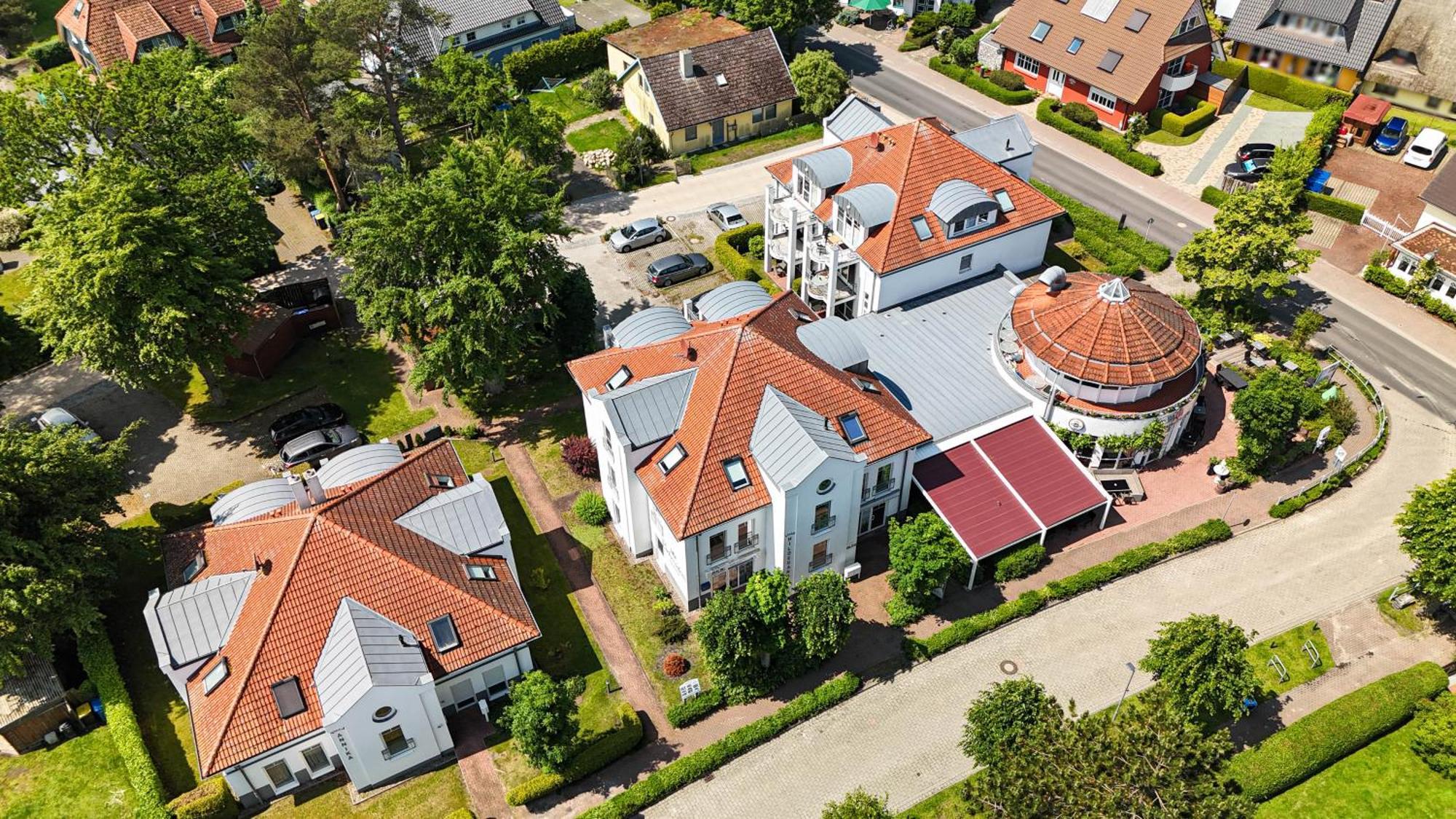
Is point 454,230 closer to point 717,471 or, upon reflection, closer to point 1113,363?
point 717,471

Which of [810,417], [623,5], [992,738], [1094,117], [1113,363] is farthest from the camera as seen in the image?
[623,5]

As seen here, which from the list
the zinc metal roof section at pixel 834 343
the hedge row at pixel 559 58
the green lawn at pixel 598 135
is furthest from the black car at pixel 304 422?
the hedge row at pixel 559 58

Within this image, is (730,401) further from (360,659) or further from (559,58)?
(559,58)

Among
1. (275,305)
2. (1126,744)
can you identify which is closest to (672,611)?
(1126,744)

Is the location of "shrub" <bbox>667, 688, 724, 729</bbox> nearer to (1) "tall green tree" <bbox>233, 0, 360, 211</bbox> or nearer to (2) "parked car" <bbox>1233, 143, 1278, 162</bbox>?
(1) "tall green tree" <bbox>233, 0, 360, 211</bbox>

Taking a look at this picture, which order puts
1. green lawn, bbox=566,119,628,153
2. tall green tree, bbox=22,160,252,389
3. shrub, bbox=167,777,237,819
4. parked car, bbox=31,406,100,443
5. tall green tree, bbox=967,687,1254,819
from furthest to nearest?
green lawn, bbox=566,119,628,153, parked car, bbox=31,406,100,443, tall green tree, bbox=22,160,252,389, shrub, bbox=167,777,237,819, tall green tree, bbox=967,687,1254,819

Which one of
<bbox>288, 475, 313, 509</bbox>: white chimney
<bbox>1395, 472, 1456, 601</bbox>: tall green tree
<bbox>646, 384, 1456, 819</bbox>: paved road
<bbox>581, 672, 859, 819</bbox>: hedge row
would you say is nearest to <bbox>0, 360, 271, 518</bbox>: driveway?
<bbox>288, 475, 313, 509</bbox>: white chimney

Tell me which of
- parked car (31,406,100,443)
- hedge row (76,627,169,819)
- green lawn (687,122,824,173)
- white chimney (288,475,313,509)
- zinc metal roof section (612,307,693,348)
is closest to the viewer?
hedge row (76,627,169,819)
